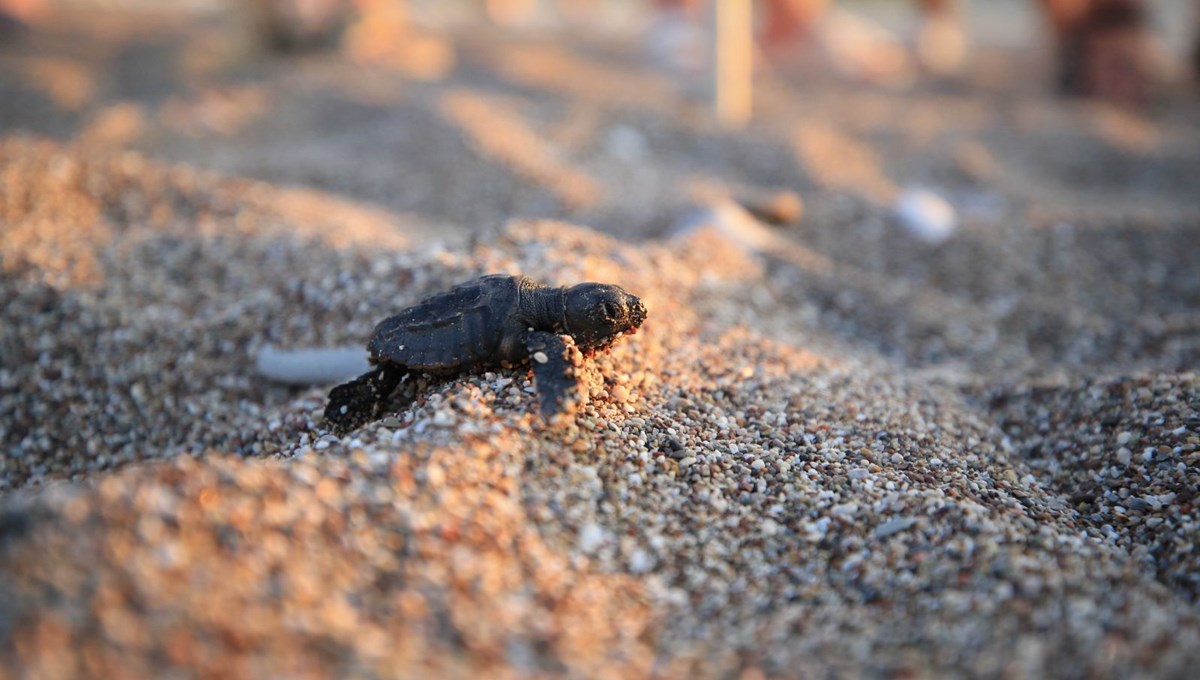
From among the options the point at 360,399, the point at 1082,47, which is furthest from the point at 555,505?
the point at 1082,47

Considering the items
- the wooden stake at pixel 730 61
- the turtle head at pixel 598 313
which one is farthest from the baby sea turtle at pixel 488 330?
the wooden stake at pixel 730 61

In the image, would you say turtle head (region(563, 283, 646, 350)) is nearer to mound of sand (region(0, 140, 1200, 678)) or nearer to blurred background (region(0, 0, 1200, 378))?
mound of sand (region(0, 140, 1200, 678))

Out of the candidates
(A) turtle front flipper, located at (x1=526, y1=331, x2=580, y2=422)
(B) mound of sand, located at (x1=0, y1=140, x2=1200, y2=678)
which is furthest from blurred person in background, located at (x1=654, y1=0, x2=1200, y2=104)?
(A) turtle front flipper, located at (x1=526, y1=331, x2=580, y2=422)

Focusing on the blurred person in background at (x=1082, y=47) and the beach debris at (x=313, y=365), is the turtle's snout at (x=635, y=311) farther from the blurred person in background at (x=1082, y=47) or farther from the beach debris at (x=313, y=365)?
the blurred person in background at (x=1082, y=47)

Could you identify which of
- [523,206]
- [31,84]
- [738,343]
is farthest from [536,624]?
[31,84]

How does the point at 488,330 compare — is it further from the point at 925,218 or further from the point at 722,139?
the point at 722,139

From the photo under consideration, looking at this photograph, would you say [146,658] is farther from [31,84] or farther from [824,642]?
[31,84]
